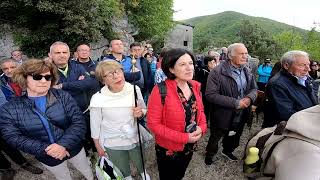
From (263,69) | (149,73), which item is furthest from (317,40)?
(149,73)

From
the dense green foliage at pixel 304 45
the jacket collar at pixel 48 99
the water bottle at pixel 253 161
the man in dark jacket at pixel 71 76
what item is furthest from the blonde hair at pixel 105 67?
the dense green foliage at pixel 304 45

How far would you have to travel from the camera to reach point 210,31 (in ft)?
292

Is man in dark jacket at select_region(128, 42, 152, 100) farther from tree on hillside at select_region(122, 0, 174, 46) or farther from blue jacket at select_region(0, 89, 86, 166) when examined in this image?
tree on hillside at select_region(122, 0, 174, 46)

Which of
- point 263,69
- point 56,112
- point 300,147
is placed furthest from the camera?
point 263,69

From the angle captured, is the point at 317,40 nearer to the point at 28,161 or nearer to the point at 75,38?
the point at 75,38

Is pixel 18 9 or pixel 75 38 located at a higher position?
pixel 18 9

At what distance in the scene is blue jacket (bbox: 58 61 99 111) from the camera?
4102mm

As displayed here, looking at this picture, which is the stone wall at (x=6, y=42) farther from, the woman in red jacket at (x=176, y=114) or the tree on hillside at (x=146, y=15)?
the woman in red jacket at (x=176, y=114)

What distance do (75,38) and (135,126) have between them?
1163 centimetres

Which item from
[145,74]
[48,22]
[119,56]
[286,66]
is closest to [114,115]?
[119,56]

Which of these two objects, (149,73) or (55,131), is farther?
(149,73)

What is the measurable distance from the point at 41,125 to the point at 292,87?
302 cm

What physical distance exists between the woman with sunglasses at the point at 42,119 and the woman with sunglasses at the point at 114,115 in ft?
0.82

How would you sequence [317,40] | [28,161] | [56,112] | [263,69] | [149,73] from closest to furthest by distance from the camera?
[56,112] → [28,161] → [149,73] → [263,69] → [317,40]
